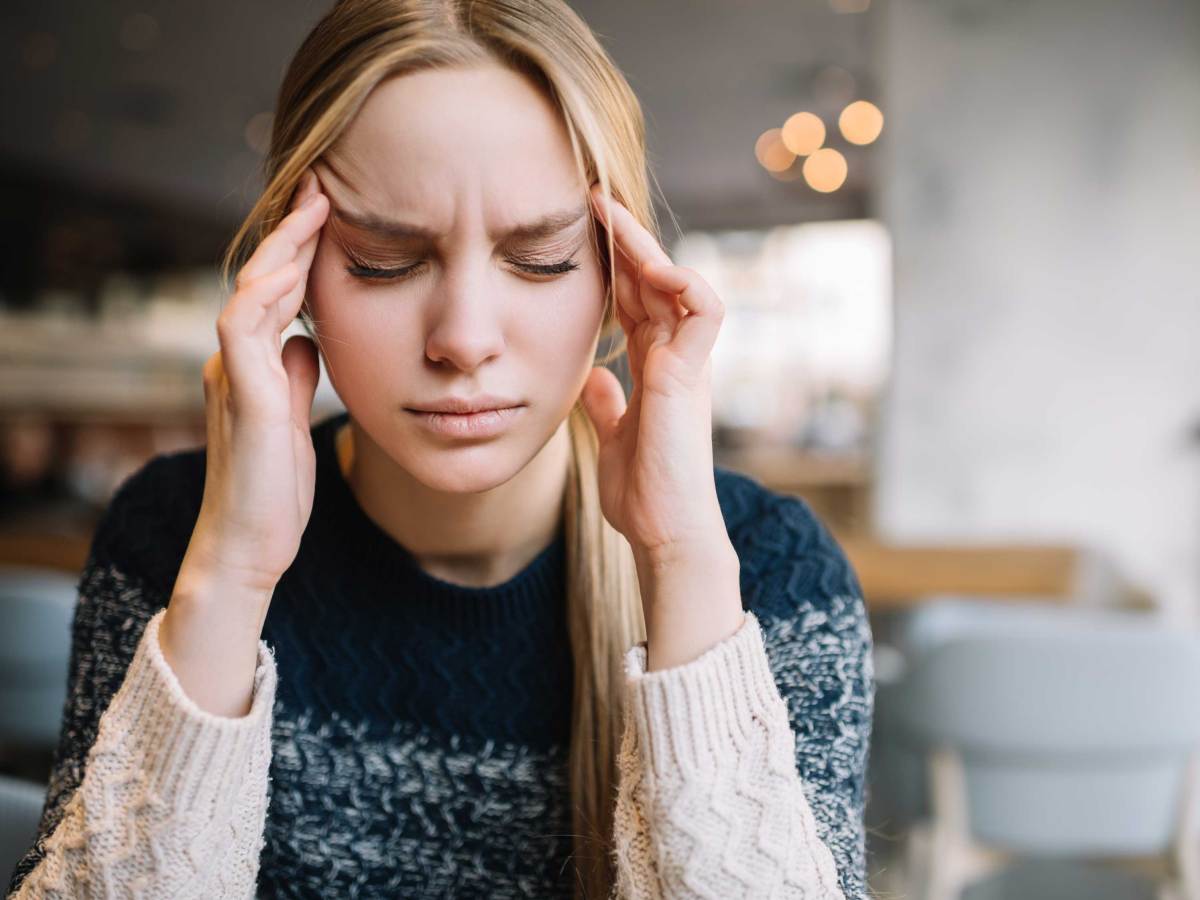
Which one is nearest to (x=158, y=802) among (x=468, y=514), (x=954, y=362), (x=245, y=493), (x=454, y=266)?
(x=245, y=493)

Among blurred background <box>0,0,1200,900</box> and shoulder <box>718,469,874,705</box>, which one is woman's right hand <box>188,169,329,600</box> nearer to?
blurred background <box>0,0,1200,900</box>

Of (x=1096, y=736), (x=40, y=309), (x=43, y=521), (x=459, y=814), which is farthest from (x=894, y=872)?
(x=40, y=309)

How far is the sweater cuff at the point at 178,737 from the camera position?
0.74 metres

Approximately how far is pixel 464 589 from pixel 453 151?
0.40m

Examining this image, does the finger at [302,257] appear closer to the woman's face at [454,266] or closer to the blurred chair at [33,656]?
the woman's face at [454,266]

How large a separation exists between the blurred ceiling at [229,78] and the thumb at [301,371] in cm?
280

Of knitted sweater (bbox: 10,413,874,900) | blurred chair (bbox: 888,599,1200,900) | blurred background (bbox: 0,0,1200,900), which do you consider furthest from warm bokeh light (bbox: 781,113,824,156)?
knitted sweater (bbox: 10,413,874,900)

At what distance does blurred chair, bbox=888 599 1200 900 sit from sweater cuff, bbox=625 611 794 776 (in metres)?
0.97

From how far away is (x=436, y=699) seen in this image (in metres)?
0.95

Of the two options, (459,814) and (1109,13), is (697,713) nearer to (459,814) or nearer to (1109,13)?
(459,814)

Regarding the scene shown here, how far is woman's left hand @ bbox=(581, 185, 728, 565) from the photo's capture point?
0.80 meters

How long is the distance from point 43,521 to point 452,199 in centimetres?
445

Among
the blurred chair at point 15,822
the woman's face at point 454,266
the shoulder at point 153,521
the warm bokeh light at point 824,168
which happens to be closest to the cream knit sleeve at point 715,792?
the woman's face at point 454,266

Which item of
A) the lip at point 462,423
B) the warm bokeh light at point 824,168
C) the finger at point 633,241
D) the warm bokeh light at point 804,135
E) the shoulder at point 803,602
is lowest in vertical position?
the shoulder at point 803,602
